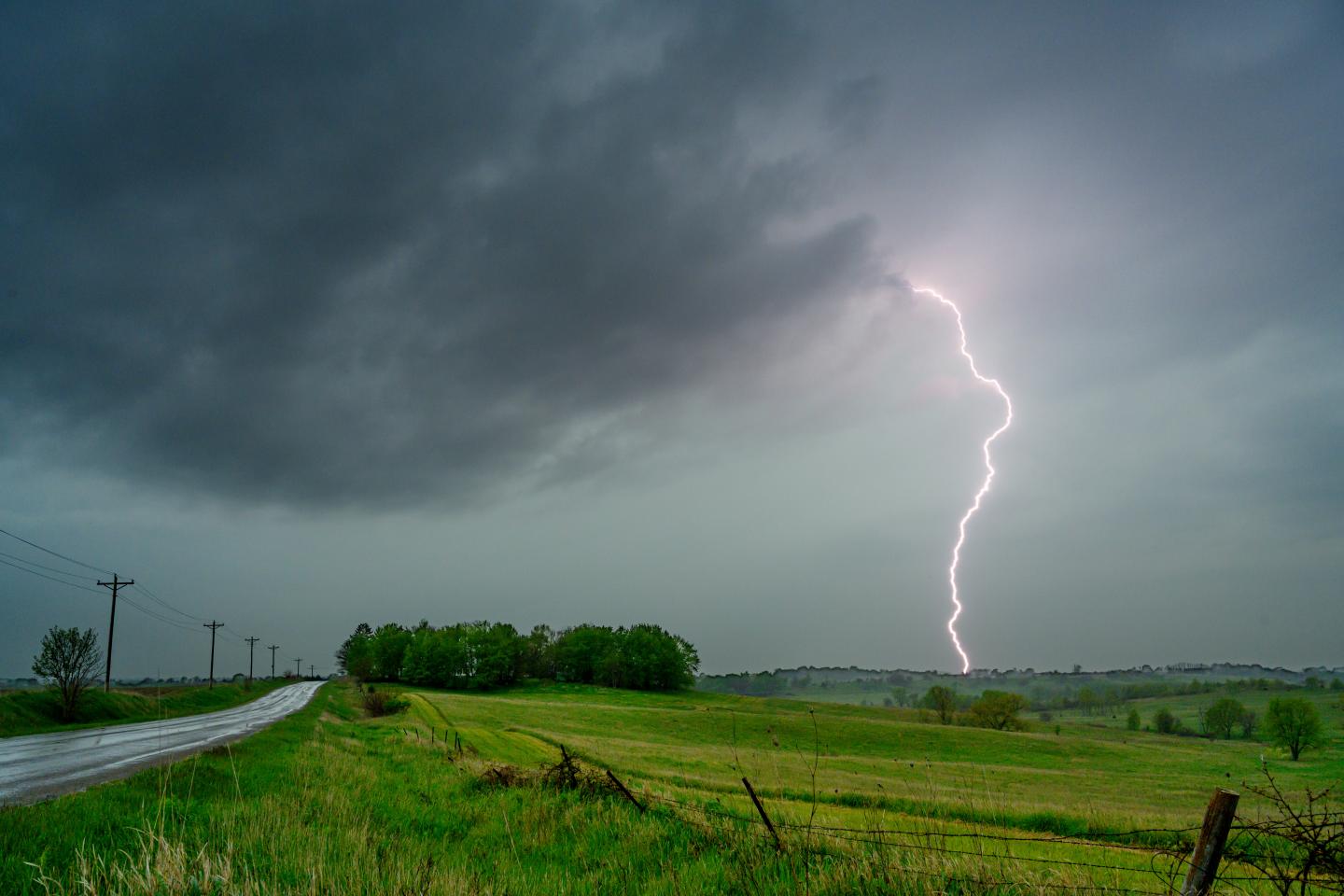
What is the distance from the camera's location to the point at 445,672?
134 meters

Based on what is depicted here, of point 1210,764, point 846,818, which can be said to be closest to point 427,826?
point 846,818

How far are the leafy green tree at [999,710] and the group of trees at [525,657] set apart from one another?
210 ft

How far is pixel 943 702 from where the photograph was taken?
10425 cm

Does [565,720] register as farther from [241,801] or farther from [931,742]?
[241,801]

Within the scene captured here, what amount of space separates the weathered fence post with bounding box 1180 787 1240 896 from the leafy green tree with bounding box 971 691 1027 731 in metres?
110

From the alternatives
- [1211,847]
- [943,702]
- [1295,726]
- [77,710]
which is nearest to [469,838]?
[1211,847]

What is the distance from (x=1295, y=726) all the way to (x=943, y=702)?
42322 mm

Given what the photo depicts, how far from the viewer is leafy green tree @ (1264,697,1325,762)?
287 ft

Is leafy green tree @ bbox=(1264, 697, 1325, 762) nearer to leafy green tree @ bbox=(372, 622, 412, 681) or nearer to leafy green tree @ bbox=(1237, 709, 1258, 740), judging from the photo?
leafy green tree @ bbox=(1237, 709, 1258, 740)

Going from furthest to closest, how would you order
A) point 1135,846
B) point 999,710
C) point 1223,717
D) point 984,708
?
point 1223,717 → point 984,708 → point 999,710 → point 1135,846

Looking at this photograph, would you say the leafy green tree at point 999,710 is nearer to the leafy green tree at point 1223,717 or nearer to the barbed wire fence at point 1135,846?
the leafy green tree at point 1223,717

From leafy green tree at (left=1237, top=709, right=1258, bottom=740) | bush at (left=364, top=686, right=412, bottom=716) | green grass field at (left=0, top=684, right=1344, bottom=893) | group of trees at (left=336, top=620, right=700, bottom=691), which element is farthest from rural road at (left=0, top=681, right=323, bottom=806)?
leafy green tree at (left=1237, top=709, right=1258, bottom=740)

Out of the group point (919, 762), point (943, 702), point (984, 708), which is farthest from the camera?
point (943, 702)

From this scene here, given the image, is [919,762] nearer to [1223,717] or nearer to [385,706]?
[385,706]
